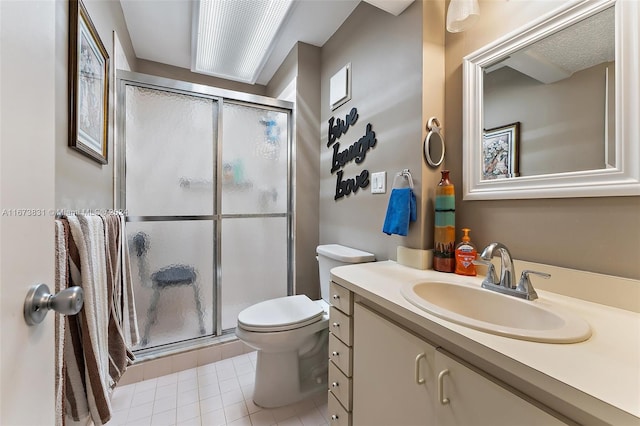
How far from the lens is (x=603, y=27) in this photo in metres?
0.80

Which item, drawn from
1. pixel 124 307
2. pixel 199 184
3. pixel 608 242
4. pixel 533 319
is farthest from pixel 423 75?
pixel 124 307

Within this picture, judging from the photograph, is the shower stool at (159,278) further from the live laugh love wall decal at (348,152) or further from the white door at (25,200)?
the white door at (25,200)

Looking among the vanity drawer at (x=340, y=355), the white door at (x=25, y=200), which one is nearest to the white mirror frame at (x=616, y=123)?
the vanity drawer at (x=340, y=355)

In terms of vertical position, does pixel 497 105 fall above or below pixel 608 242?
above

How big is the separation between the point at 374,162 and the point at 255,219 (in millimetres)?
1101

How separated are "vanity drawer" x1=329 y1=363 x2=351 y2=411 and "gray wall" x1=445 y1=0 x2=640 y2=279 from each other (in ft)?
2.75

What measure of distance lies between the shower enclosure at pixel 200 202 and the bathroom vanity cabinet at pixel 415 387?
1.31 metres

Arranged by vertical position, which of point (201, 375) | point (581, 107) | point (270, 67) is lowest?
point (201, 375)

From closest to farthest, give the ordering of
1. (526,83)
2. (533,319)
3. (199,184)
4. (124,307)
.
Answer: (533,319), (526,83), (124,307), (199,184)

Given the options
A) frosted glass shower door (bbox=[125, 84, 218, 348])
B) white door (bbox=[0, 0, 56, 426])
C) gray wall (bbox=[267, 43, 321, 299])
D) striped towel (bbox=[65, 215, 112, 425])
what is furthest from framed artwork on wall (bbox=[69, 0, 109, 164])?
gray wall (bbox=[267, 43, 321, 299])

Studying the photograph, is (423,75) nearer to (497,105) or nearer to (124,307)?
(497,105)

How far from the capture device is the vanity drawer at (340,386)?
3.50 ft

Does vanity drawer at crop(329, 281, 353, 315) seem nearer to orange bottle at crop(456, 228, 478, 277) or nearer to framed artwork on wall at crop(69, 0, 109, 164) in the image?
orange bottle at crop(456, 228, 478, 277)

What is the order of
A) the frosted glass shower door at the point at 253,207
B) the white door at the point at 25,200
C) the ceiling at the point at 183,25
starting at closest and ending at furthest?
the white door at the point at 25,200, the ceiling at the point at 183,25, the frosted glass shower door at the point at 253,207
